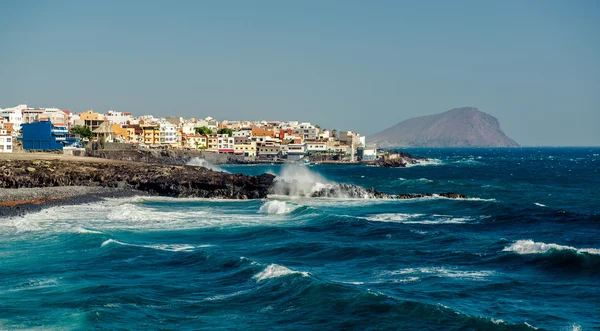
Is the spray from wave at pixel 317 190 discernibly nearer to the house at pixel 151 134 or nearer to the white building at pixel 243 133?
the house at pixel 151 134

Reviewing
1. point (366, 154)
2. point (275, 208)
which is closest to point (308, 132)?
point (366, 154)

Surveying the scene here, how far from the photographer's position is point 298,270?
27.8m

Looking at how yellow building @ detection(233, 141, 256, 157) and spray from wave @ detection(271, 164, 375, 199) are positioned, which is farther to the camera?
yellow building @ detection(233, 141, 256, 157)

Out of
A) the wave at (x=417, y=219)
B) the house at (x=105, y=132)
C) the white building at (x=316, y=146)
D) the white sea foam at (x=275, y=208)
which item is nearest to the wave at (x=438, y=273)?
the wave at (x=417, y=219)

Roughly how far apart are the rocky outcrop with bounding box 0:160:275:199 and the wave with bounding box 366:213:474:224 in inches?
637

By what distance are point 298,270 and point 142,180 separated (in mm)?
37153

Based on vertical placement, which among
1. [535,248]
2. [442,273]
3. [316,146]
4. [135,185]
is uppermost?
[316,146]

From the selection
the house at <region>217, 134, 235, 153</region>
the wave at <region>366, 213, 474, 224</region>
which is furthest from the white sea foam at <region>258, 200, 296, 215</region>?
the house at <region>217, 134, 235, 153</region>

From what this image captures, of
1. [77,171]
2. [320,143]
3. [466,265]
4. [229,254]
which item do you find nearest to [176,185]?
[77,171]

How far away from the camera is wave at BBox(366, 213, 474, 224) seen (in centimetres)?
4278

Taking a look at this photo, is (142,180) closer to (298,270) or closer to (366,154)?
(298,270)

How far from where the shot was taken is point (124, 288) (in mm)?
24953

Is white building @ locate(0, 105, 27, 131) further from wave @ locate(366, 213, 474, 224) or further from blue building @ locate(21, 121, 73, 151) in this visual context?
wave @ locate(366, 213, 474, 224)

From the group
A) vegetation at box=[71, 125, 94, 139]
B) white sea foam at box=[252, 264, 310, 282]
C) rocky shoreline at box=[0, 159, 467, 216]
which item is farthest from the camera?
vegetation at box=[71, 125, 94, 139]
